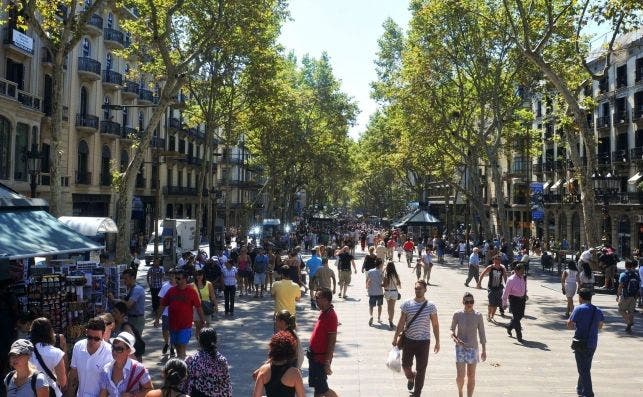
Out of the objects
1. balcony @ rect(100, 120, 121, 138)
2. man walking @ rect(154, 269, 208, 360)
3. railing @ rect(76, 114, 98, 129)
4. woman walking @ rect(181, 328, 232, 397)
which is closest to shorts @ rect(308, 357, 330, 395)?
woman walking @ rect(181, 328, 232, 397)

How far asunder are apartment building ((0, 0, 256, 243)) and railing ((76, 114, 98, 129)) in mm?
54

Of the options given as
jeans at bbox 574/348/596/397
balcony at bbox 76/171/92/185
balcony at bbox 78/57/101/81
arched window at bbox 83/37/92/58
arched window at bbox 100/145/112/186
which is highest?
arched window at bbox 83/37/92/58

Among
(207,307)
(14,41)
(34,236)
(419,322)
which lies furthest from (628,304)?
(14,41)

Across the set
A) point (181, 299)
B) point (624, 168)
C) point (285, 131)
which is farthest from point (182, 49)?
point (624, 168)

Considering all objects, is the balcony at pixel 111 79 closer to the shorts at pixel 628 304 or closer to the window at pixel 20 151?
the window at pixel 20 151

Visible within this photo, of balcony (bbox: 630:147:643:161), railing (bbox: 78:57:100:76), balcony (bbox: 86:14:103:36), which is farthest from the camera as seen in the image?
balcony (bbox: 630:147:643:161)

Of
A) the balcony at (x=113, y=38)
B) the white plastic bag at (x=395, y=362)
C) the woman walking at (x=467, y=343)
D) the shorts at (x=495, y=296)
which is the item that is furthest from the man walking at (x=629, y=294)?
the balcony at (x=113, y=38)

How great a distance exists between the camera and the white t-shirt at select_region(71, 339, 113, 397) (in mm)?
5543

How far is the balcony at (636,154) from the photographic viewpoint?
115 ft

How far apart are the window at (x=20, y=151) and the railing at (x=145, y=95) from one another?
45.3ft

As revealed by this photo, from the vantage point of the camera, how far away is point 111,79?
113 ft

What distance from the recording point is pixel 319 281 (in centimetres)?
1430

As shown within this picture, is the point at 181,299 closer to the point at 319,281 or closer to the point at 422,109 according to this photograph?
the point at 319,281

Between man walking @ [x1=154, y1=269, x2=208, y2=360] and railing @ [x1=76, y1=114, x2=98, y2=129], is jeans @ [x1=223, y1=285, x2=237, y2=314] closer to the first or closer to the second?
man walking @ [x1=154, y1=269, x2=208, y2=360]
